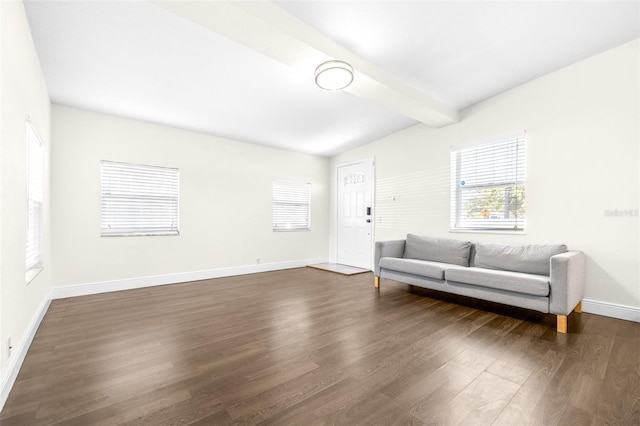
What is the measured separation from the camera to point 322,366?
1.99 metres

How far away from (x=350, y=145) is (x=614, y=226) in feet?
13.2

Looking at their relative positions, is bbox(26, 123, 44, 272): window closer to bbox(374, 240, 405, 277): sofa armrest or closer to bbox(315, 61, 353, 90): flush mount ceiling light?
bbox(315, 61, 353, 90): flush mount ceiling light

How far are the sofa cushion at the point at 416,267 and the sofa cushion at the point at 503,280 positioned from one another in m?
0.12

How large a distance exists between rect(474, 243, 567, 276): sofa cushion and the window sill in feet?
15.3

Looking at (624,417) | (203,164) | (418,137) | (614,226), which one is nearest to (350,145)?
(418,137)

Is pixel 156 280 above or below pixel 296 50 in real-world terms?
below

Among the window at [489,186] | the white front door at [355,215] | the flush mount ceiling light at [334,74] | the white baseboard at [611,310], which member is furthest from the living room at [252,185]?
the flush mount ceiling light at [334,74]

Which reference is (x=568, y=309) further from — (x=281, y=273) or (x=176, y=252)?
(x=176, y=252)

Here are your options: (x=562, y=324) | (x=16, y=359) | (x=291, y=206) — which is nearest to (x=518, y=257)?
(x=562, y=324)

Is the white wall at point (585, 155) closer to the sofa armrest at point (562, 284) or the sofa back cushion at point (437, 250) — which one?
the sofa back cushion at point (437, 250)

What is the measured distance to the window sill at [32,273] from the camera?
242 centimetres

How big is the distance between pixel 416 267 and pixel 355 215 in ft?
7.85

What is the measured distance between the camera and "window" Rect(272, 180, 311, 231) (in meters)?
5.77

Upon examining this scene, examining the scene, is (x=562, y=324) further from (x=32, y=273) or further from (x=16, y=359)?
(x=32, y=273)
